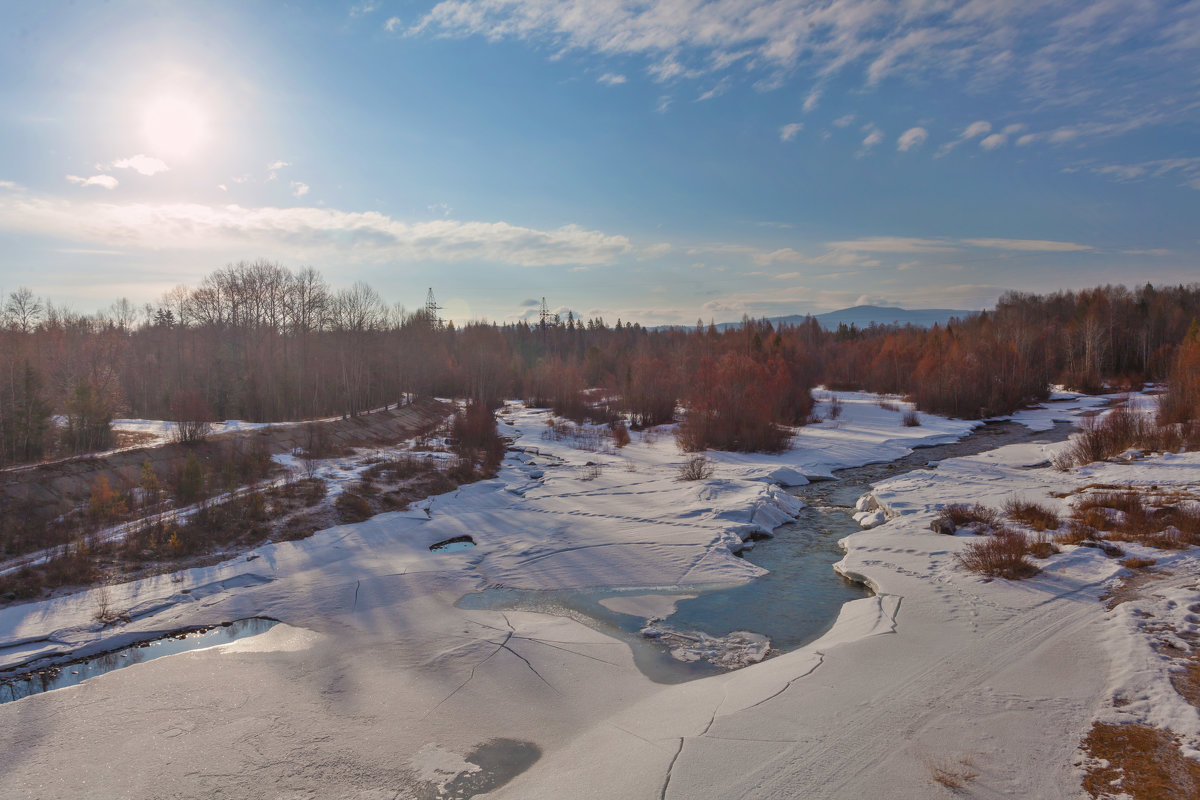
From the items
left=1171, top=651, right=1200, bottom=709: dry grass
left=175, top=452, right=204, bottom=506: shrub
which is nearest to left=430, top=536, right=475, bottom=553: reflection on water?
left=175, top=452, right=204, bottom=506: shrub

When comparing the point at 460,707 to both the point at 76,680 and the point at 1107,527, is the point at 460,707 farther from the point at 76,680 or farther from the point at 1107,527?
the point at 1107,527

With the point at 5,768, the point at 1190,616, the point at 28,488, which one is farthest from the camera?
the point at 28,488

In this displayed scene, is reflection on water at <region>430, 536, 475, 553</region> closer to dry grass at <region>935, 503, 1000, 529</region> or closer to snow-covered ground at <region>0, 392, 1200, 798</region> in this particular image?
snow-covered ground at <region>0, 392, 1200, 798</region>

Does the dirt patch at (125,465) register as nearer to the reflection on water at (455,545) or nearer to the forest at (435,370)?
the forest at (435,370)

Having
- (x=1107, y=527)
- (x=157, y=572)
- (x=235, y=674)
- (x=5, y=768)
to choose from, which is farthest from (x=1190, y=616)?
(x=157, y=572)

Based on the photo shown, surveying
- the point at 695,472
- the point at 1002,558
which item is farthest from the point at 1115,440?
the point at 1002,558

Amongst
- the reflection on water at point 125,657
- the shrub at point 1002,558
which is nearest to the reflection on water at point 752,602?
the shrub at point 1002,558

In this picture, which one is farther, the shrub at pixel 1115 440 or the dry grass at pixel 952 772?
the shrub at pixel 1115 440
